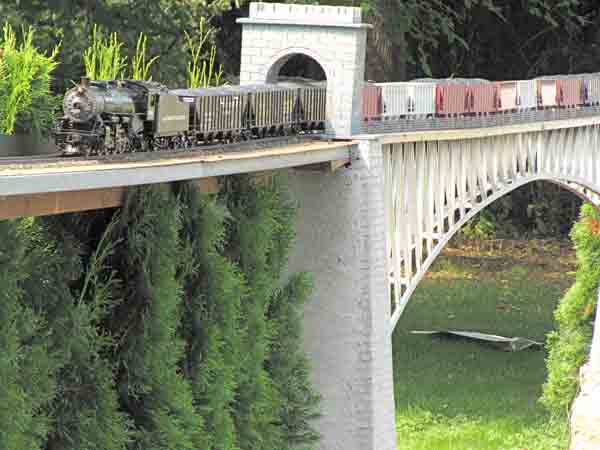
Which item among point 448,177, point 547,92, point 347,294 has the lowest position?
point 347,294

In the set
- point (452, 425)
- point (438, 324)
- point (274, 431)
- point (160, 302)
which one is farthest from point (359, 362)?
point (438, 324)

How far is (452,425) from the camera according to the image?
33.0 metres

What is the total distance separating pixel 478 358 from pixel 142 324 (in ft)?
81.4

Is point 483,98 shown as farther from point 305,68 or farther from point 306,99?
point 305,68

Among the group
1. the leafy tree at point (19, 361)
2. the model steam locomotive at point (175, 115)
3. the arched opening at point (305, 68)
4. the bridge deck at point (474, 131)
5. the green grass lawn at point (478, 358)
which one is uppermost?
the arched opening at point (305, 68)

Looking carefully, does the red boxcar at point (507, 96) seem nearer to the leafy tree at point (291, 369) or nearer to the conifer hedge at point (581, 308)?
the conifer hedge at point (581, 308)

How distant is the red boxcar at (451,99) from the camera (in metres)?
24.9

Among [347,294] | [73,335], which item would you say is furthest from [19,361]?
[347,294]

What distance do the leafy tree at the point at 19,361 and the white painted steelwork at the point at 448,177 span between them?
8386 millimetres

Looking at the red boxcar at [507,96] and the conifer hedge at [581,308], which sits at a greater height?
the red boxcar at [507,96]

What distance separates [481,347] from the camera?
134 ft

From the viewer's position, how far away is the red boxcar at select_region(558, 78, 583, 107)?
30709 mm

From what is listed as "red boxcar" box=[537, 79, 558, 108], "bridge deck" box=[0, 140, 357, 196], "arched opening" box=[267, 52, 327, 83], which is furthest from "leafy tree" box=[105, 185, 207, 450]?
"arched opening" box=[267, 52, 327, 83]

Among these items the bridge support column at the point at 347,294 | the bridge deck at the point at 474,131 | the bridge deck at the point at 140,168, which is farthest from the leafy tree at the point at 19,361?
the bridge deck at the point at 474,131
